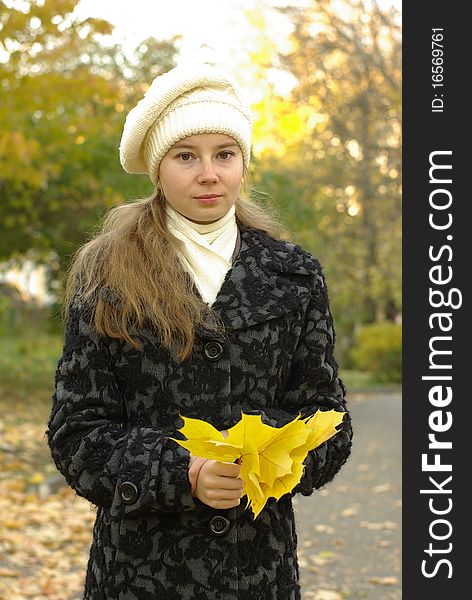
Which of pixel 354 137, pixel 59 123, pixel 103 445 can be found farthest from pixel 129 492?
pixel 354 137

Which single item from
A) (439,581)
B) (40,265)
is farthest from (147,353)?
(40,265)

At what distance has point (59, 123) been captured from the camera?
37.1 ft

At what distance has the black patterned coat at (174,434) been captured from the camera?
2.14 metres

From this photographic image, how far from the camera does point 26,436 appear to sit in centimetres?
1001

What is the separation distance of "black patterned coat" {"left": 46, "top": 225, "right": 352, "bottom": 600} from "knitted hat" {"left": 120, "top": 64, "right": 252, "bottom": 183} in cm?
38

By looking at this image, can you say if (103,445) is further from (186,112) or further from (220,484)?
(186,112)

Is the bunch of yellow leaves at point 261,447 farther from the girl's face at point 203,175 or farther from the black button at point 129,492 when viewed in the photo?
the girl's face at point 203,175

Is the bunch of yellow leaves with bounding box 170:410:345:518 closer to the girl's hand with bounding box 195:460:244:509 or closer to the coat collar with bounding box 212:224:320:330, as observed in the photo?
the girl's hand with bounding box 195:460:244:509

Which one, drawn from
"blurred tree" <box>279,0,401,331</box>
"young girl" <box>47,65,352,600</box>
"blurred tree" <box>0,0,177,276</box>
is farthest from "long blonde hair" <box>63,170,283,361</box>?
"blurred tree" <box>279,0,401,331</box>

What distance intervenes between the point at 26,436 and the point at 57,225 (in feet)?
13.0

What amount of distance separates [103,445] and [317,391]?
1.73 feet

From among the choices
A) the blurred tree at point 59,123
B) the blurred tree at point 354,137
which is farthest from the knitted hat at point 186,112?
the blurred tree at point 354,137

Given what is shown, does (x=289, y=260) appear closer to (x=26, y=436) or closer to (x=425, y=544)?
(x=425, y=544)

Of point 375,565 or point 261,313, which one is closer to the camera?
point 261,313
